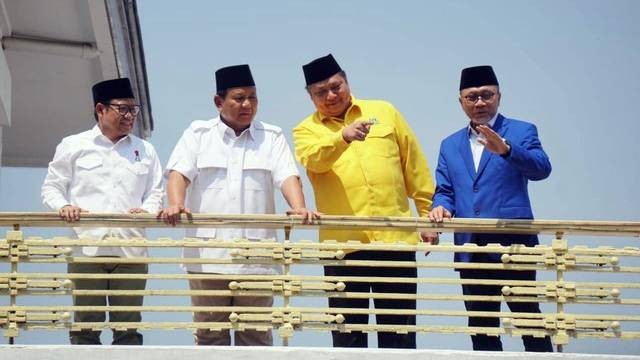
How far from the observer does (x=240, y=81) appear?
353 inches

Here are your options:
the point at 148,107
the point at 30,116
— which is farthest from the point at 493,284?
the point at 30,116

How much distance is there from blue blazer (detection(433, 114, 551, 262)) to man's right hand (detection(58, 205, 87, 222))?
2248 millimetres

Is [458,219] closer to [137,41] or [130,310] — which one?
[130,310]

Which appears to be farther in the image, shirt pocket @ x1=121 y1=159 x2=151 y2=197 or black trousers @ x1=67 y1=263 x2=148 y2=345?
shirt pocket @ x1=121 y1=159 x2=151 y2=197

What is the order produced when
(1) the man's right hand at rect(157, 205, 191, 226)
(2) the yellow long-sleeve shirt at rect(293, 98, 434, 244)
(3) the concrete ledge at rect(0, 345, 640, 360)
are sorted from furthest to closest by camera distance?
(2) the yellow long-sleeve shirt at rect(293, 98, 434, 244), (1) the man's right hand at rect(157, 205, 191, 226), (3) the concrete ledge at rect(0, 345, 640, 360)

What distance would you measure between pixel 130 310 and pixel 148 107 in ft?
23.9

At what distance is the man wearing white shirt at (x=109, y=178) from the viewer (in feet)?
28.9

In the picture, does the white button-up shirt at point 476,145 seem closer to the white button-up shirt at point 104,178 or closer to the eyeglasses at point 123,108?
the white button-up shirt at point 104,178

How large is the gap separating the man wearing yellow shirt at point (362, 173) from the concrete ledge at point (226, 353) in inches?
13.8

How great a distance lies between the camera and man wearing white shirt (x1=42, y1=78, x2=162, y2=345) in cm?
880

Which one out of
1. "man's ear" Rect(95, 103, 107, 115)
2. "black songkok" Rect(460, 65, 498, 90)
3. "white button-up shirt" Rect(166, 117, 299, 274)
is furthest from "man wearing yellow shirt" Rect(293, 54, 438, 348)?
"man's ear" Rect(95, 103, 107, 115)

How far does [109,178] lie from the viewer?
29.9 ft

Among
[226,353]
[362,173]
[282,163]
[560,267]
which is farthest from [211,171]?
[560,267]

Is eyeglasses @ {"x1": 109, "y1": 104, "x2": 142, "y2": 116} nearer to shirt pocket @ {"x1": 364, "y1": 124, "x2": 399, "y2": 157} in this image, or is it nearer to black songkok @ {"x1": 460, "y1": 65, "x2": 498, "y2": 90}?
shirt pocket @ {"x1": 364, "y1": 124, "x2": 399, "y2": 157}
